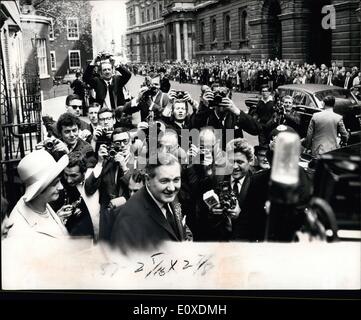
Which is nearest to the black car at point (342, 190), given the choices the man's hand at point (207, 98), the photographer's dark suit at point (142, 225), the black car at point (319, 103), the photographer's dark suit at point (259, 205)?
the photographer's dark suit at point (259, 205)

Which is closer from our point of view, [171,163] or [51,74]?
[171,163]

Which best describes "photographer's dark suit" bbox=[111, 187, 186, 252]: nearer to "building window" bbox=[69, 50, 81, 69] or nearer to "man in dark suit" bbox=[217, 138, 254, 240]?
"man in dark suit" bbox=[217, 138, 254, 240]

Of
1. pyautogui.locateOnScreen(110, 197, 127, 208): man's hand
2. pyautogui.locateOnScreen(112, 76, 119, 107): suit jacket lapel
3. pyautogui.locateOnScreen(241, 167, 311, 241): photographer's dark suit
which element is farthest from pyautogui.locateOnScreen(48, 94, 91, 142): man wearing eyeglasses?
pyautogui.locateOnScreen(241, 167, 311, 241): photographer's dark suit

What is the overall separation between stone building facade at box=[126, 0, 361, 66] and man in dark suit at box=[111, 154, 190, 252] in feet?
4.56

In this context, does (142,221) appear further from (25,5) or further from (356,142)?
(25,5)

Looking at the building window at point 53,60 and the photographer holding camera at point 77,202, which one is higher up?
the building window at point 53,60

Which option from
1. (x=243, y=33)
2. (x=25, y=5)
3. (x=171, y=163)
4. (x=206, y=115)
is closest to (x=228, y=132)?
(x=206, y=115)

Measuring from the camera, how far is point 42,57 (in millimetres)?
4336

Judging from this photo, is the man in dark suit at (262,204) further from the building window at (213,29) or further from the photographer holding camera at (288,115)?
the building window at (213,29)

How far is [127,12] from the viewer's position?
4414 mm

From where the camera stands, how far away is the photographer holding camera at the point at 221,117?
394 centimetres

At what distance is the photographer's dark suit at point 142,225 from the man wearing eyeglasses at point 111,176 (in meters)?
0.12

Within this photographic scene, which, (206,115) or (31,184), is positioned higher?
(206,115)

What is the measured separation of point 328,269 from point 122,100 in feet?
7.53
